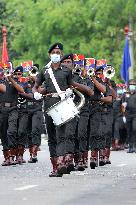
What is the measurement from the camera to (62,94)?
56.3 feet

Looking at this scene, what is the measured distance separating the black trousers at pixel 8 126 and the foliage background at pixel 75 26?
32179 millimetres

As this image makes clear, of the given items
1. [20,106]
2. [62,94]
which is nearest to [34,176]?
[62,94]

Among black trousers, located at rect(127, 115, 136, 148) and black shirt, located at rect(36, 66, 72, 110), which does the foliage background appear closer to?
black trousers, located at rect(127, 115, 136, 148)

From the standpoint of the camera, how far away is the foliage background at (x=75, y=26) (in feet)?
178

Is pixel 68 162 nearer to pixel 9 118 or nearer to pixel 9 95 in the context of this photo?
pixel 9 95

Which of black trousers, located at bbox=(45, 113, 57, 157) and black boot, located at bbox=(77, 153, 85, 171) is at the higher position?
black trousers, located at bbox=(45, 113, 57, 157)

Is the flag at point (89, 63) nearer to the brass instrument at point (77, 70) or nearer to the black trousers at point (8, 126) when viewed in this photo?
the brass instrument at point (77, 70)

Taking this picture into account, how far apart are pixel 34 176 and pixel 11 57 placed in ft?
146

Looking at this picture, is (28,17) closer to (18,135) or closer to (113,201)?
(18,135)

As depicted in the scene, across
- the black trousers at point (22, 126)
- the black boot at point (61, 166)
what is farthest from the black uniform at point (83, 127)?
the black trousers at point (22, 126)

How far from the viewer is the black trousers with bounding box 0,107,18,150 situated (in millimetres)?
21078

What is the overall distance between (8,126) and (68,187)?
6.23 m

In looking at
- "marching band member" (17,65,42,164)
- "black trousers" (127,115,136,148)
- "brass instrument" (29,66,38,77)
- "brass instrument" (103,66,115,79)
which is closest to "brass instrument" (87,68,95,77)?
"brass instrument" (103,66,115,79)

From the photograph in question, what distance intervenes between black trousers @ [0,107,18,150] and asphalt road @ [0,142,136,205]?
1.00m
